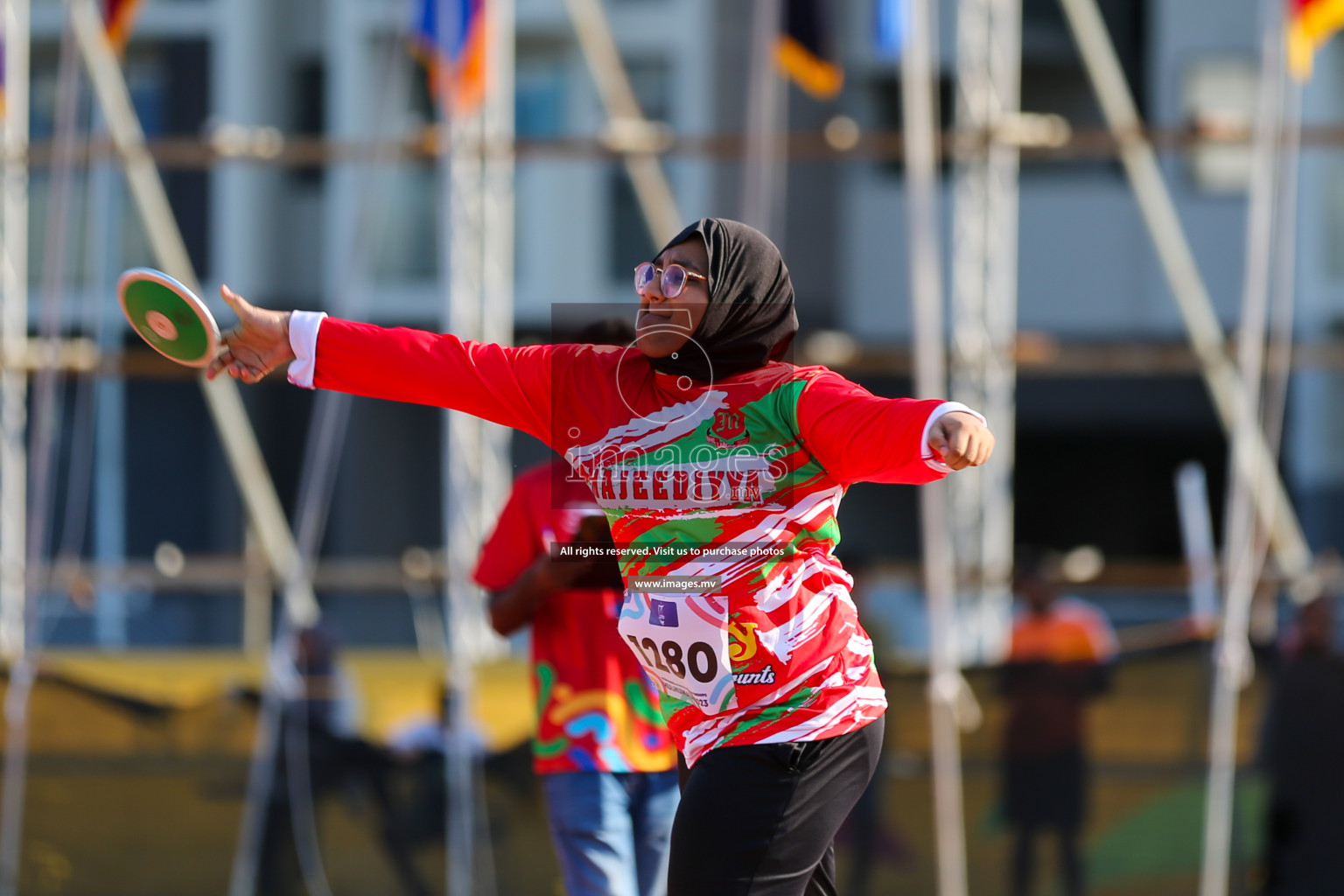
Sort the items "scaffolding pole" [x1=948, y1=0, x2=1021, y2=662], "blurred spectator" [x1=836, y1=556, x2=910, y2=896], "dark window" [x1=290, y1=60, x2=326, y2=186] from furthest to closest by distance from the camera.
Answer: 1. "dark window" [x1=290, y1=60, x2=326, y2=186]
2. "scaffolding pole" [x1=948, y1=0, x2=1021, y2=662]
3. "blurred spectator" [x1=836, y1=556, x2=910, y2=896]

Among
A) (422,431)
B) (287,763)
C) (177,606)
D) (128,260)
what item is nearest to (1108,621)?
(422,431)

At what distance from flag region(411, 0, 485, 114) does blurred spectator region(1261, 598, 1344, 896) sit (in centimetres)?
375

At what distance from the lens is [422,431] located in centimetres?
1467

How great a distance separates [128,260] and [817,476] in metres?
11.2

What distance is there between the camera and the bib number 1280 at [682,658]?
253 centimetres

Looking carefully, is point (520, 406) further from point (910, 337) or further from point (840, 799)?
point (910, 337)

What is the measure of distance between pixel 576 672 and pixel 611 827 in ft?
1.05

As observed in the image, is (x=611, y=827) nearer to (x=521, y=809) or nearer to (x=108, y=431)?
(x=521, y=809)

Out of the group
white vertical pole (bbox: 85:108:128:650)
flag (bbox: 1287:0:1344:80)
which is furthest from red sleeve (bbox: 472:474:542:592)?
white vertical pole (bbox: 85:108:128:650)

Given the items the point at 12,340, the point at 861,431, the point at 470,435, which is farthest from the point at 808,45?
the point at 861,431

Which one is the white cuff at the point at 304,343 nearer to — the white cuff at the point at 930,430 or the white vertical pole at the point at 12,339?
the white cuff at the point at 930,430

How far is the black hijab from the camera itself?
8.26ft

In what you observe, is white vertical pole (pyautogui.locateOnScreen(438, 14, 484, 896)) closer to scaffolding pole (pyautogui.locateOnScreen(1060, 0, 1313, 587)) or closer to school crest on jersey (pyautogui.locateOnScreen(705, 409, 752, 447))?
scaffolding pole (pyautogui.locateOnScreen(1060, 0, 1313, 587))

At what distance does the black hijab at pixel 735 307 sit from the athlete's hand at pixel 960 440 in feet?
1.41
